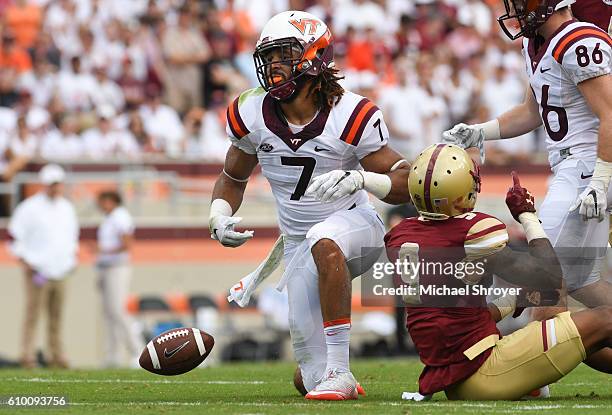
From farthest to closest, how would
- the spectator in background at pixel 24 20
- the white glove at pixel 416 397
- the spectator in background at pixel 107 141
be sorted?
the spectator in background at pixel 24 20 → the spectator in background at pixel 107 141 → the white glove at pixel 416 397

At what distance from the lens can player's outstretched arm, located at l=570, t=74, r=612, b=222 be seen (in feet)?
19.4

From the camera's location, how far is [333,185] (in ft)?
19.4

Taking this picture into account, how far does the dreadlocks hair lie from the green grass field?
1402 mm

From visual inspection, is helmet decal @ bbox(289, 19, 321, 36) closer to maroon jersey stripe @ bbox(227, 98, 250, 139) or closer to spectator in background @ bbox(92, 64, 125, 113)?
maroon jersey stripe @ bbox(227, 98, 250, 139)

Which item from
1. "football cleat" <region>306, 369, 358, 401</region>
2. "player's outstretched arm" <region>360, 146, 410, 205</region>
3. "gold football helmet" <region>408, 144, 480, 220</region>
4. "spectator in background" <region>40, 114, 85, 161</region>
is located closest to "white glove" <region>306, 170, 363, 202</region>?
"player's outstretched arm" <region>360, 146, 410, 205</region>

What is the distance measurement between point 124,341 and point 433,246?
788cm

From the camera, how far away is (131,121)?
14227mm

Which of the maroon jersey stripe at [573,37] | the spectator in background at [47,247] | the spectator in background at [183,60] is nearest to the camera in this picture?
the maroon jersey stripe at [573,37]

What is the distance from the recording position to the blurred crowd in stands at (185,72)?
14008 mm

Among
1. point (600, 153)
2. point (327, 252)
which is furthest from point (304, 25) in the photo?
point (600, 153)

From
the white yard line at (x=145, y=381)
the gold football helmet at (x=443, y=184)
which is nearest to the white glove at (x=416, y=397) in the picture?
the gold football helmet at (x=443, y=184)

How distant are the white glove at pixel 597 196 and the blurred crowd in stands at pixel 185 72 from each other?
828 centimetres

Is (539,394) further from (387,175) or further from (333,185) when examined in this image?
(333,185)

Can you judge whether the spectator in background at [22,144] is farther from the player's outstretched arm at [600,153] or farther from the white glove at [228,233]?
the player's outstretched arm at [600,153]
